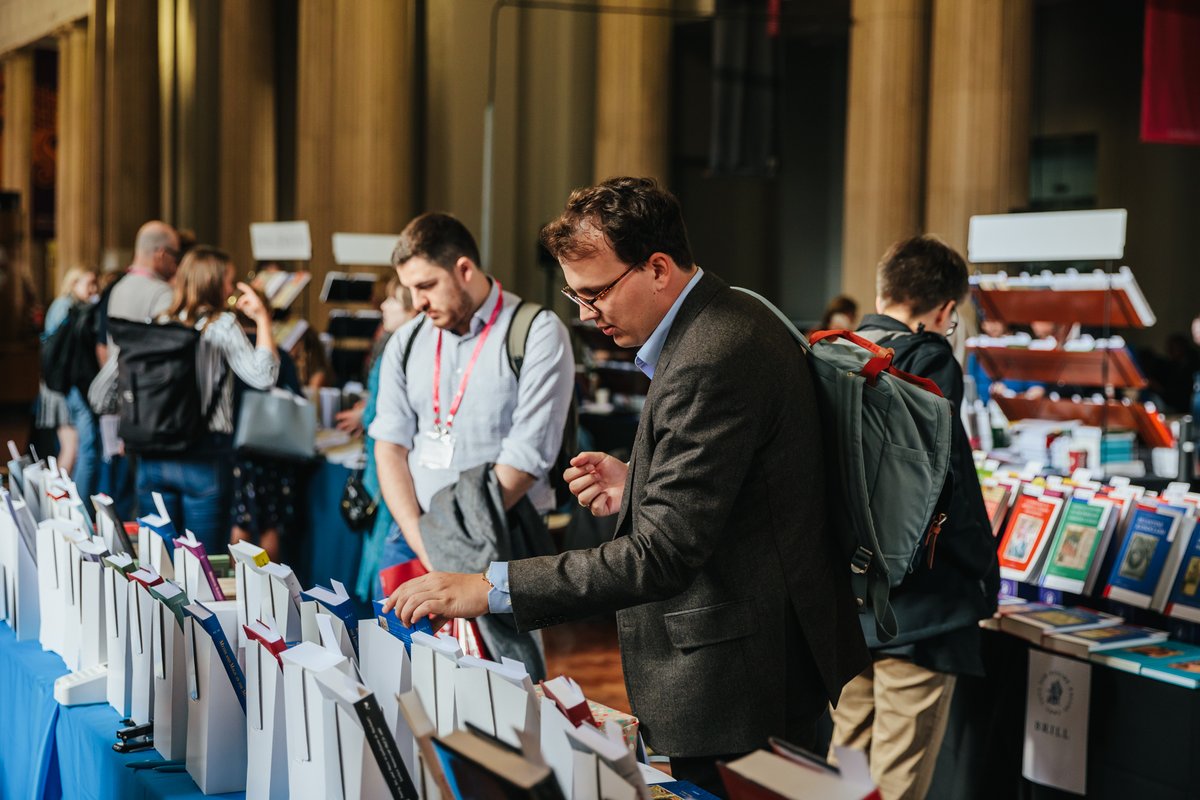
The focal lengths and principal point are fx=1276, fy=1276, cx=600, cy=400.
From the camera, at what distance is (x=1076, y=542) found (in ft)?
11.5

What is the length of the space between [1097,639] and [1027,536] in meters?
0.49

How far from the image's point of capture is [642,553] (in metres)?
1.87

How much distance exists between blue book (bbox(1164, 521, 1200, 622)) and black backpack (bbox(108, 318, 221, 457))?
3.59 metres

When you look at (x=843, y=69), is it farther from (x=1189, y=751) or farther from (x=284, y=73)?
(x=1189, y=751)

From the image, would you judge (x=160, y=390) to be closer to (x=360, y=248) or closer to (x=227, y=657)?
(x=227, y=657)

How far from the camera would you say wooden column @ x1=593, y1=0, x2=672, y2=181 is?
1273 cm

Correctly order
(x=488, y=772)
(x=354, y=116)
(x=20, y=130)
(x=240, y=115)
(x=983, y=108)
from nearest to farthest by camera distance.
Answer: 1. (x=488, y=772)
2. (x=983, y=108)
3. (x=354, y=116)
4. (x=240, y=115)
5. (x=20, y=130)

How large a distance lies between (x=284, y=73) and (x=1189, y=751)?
50.8 feet

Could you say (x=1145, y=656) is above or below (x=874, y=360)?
below

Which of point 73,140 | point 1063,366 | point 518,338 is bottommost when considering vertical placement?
point 1063,366

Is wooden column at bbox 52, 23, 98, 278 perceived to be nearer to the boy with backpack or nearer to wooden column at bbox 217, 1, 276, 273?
wooden column at bbox 217, 1, 276, 273

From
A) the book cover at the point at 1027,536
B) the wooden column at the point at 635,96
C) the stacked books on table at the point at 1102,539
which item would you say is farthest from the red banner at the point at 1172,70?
the book cover at the point at 1027,536

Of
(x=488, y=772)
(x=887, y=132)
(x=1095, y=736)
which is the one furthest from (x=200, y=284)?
(x=887, y=132)

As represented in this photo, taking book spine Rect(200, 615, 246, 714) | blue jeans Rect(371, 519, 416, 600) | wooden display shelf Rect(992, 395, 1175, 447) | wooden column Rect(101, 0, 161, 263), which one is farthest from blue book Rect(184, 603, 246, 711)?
wooden column Rect(101, 0, 161, 263)
